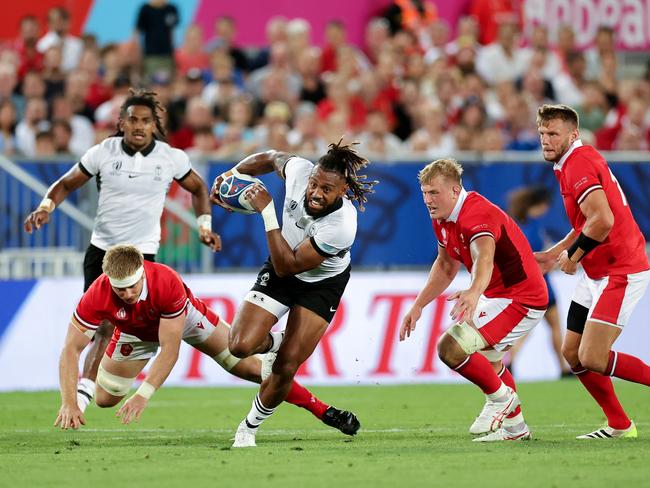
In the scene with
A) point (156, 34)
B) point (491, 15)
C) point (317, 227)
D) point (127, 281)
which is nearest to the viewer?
point (127, 281)

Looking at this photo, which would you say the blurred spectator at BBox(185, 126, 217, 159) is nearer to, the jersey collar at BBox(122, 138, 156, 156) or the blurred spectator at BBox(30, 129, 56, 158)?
the blurred spectator at BBox(30, 129, 56, 158)

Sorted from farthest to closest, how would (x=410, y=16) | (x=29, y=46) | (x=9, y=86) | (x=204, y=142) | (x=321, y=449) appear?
(x=410, y=16)
(x=29, y=46)
(x=9, y=86)
(x=204, y=142)
(x=321, y=449)

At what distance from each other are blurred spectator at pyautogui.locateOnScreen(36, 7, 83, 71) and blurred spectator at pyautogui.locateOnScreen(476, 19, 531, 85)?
6152 mm

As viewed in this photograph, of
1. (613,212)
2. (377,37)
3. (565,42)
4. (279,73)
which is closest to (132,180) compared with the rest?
(613,212)

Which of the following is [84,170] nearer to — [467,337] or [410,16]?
[467,337]

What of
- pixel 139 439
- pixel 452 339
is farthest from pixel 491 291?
pixel 139 439

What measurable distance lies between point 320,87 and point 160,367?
1043 centimetres

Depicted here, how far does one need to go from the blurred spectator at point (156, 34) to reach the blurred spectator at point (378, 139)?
3400 mm

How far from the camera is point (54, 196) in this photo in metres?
11.0

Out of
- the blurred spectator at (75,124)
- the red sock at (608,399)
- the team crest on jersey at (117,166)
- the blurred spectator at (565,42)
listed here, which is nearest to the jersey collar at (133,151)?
the team crest on jersey at (117,166)

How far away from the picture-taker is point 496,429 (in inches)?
370

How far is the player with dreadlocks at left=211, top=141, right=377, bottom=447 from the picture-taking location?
29.5ft

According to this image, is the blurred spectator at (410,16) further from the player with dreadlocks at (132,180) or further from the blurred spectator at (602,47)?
the player with dreadlocks at (132,180)

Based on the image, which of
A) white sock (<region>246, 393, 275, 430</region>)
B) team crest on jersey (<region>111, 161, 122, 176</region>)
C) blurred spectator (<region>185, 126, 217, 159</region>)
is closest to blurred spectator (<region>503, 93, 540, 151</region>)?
blurred spectator (<region>185, 126, 217, 159</region>)
